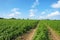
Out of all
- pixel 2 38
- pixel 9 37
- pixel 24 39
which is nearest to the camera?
pixel 2 38

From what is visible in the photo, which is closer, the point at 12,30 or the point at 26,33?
the point at 12,30

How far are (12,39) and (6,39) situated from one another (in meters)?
1.93

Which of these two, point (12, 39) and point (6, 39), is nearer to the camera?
point (6, 39)

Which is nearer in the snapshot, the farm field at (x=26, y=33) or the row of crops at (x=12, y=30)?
the row of crops at (x=12, y=30)

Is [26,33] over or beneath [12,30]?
beneath

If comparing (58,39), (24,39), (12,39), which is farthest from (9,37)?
(58,39)

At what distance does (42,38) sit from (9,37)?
140 inches

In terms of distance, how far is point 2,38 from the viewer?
16906mm

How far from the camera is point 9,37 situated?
60.7ft

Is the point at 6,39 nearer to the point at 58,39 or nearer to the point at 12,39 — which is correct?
the point at 12,39

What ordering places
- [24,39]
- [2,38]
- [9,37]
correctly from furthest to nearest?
[24,39]
[9,37]
[2,38]

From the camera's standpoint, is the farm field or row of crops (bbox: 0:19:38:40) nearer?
row of crops (bbox: 0:19:38:40)

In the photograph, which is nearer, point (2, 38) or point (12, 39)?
point (2, 38)

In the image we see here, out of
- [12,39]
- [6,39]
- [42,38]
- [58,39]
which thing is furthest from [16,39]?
[58,39]
